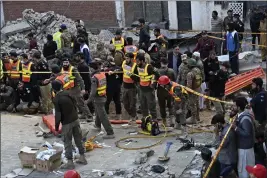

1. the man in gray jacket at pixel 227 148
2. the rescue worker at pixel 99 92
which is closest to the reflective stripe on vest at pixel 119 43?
the rescue worker at pixel 99 92

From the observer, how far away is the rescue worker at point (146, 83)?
13688mm

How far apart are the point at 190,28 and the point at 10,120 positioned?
949 cm

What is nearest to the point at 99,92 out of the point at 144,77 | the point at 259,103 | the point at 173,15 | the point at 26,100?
the point at 144,77

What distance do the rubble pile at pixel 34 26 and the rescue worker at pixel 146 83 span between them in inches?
356

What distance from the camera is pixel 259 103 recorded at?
1134cm

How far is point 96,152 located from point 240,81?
5.38m

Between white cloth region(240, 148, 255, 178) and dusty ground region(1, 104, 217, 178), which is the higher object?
white cloth region(240, 148, 255, 178)

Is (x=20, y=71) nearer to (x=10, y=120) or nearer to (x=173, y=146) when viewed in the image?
(x=10, y=120)

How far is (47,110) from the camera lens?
15953 mm

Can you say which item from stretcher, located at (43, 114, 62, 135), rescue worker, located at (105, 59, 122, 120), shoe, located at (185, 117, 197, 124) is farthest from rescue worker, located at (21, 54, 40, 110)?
shoe, located at (185, 117, 197, 124)

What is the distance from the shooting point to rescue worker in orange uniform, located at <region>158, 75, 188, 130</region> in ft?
43.4

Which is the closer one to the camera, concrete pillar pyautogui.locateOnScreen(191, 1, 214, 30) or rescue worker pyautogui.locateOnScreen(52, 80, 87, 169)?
rescue worker pyautogui.locateOnScreen(52, 80, 87, 169)

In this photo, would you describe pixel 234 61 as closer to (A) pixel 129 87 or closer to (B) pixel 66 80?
(A) pixel 129 87

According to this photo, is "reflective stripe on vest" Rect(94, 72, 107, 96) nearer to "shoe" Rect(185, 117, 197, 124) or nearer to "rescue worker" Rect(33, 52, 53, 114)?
"shoe" Rect(185, 117, 197, 124)
